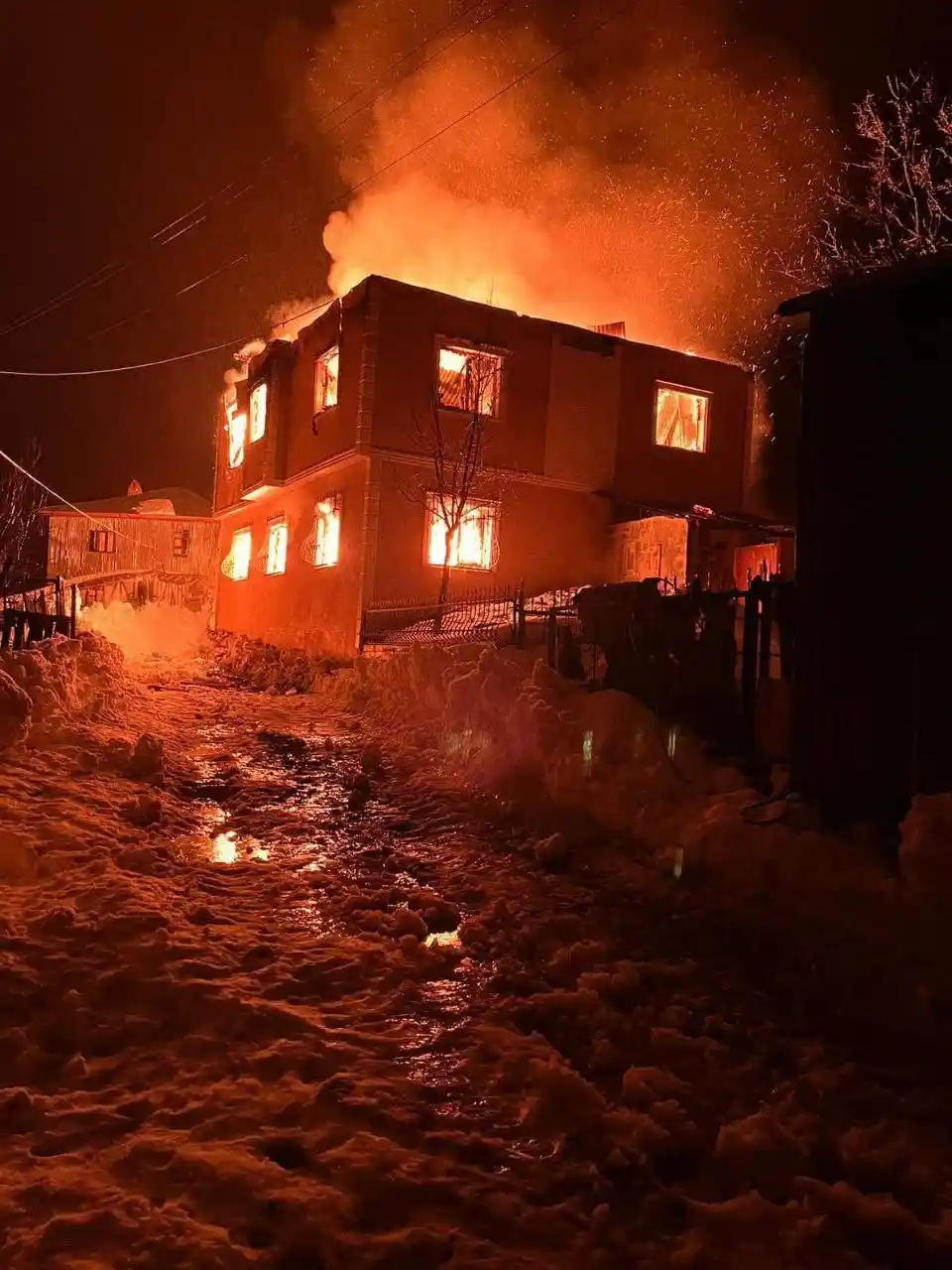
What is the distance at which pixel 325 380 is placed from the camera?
1984 centimetres

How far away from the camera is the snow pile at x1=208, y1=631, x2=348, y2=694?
16062 millimetres

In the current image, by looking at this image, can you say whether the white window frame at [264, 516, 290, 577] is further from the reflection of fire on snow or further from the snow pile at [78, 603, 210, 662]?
the reflection of fire on snow

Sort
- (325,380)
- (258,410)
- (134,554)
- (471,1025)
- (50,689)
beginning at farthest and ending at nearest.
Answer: (134,554)
(258,410)
(325,380)
(50,689)
(471,1025)

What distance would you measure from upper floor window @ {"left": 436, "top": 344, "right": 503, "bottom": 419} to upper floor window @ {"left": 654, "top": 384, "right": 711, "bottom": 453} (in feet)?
15.1

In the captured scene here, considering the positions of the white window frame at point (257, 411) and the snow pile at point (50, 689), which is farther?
the white window frame at point (257, 411)

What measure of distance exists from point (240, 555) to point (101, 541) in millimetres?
15671

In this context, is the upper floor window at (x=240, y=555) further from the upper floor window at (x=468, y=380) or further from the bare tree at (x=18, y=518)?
the bare tree at (x=18, y=518)

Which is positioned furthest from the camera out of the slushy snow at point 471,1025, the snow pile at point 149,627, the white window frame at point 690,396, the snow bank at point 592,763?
the snow pile at point 149,627

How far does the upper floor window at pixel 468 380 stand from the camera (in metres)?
18.6

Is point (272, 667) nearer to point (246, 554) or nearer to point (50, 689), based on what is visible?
point (50, 689)

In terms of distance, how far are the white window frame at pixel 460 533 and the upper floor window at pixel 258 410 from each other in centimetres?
612

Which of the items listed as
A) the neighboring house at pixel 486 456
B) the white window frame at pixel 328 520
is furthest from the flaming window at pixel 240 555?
the white window frame at pixel 328 520

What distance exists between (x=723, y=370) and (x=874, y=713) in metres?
17.4

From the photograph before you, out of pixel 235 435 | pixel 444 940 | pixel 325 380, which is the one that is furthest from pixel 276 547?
pixel 444 940
